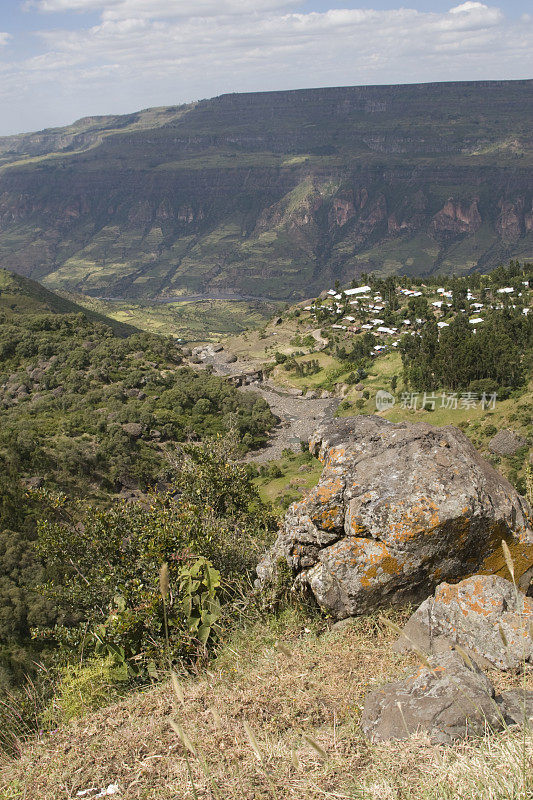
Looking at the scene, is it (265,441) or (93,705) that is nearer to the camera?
(93,705)

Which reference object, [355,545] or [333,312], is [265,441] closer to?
[333,312]

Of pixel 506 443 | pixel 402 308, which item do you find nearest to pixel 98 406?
pixel 506 443

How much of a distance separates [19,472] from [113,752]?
30.8 metres

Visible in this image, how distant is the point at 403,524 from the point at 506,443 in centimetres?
3788

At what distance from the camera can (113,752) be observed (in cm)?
545

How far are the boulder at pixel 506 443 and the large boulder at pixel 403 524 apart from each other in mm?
35579

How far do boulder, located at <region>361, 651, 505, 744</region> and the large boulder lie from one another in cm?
224

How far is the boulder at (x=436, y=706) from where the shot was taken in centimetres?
465

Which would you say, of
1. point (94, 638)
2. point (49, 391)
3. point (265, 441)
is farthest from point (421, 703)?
point (265, 441)

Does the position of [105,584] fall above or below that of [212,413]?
above

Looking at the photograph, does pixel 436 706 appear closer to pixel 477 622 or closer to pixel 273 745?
pixel 273 745

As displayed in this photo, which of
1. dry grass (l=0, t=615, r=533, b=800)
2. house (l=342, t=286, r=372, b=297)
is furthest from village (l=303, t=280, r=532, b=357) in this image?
dry grass (l=0, t=615, r=533, b=800)

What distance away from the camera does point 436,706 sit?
4840mm

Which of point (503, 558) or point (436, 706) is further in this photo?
point (503, 558)
